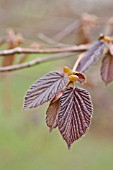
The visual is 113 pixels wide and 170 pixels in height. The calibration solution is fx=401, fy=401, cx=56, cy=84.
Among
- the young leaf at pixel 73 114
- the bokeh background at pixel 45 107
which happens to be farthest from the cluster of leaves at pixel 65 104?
the bokeh background at pixel 45 107

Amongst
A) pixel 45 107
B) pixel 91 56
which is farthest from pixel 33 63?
pixel 45 107

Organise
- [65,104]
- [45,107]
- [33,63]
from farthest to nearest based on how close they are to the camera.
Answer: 1. [45,107]
2. [33,63]
3. [65,104]

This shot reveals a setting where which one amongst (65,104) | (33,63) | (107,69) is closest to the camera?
(65,104)

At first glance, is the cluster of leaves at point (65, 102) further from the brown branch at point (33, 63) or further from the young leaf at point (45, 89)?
the brown branch at point (33, 63)

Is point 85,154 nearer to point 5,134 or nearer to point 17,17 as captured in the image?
point 5,134

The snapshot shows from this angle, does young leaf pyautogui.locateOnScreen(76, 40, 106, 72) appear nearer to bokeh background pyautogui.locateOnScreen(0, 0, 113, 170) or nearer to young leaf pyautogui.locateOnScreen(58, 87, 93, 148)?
young leaf pyautogui.locateOnScreen(58, 87, 93, 148)

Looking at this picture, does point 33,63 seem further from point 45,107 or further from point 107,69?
point 45,107

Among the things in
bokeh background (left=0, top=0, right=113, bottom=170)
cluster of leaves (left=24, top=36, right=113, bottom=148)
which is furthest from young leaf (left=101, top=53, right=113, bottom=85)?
bokeh background (left=0, top=0, right=113, bottom=170)

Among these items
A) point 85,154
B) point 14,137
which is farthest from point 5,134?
point 85,154
